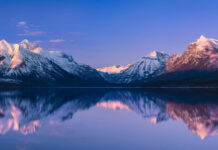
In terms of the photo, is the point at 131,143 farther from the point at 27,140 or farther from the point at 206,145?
the point at 27,140

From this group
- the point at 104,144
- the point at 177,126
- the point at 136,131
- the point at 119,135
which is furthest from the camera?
the point at 177,126

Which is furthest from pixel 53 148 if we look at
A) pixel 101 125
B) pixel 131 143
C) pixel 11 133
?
pixel 101 125

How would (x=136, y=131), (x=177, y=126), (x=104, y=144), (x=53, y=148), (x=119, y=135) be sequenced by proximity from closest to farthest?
(x=53, y=148), (x=104, y=144), (x=119, y=135), (x=136, y=131), (x=177, y=126)

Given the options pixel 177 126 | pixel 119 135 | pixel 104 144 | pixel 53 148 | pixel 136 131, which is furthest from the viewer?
pixel 177 126

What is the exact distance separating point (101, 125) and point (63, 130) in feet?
22.0

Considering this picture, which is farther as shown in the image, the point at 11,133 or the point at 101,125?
the point at 101,125

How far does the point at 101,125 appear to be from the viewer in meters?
42.7

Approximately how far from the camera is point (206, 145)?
28891 millimetres

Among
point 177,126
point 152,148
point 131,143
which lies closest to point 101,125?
point 177,126

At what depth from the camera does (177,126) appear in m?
40.3

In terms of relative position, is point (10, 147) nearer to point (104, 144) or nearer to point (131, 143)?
point (104, 144)

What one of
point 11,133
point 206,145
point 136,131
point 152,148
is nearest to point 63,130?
point 11,133

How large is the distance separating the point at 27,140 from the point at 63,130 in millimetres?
7078

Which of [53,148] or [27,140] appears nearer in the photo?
[53,148]
